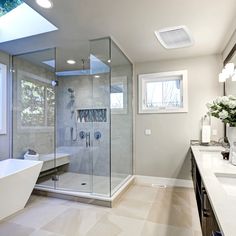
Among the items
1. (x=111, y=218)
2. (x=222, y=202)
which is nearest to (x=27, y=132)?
(x=111, y=218)

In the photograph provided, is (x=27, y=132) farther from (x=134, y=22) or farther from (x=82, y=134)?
(x=134, y=22)

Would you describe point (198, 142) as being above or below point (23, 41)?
below

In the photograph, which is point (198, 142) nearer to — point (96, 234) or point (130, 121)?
point (130, 121)

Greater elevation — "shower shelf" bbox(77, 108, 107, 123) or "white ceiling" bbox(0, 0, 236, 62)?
"white ceiling" bbox(0, 0, 236, 62)

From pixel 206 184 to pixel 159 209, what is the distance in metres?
1.70

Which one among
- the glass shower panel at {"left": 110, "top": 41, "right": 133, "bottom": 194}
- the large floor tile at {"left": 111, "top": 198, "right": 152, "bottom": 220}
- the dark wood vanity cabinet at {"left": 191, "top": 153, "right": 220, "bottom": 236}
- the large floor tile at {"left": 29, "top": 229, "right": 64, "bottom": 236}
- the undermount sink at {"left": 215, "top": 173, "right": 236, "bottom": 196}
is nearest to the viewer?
the dark wood vanity cabinet at {"left": 191, "top": 153, "right": 220, "bottom": 236}

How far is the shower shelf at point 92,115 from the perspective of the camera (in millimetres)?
3674

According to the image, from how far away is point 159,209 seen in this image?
272 cm

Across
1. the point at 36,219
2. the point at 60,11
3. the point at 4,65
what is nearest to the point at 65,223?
the point at 36,219

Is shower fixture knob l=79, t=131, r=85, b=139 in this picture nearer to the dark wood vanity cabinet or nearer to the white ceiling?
the white ceiling

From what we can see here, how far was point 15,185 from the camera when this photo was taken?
251cm

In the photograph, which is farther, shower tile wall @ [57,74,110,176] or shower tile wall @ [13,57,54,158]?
shower tile wall @ [57,74,110,176]

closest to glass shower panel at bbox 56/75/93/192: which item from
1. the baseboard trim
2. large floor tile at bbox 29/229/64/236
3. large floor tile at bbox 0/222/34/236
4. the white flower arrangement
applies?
the baseboard trim

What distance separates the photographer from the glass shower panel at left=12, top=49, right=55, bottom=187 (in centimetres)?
378
